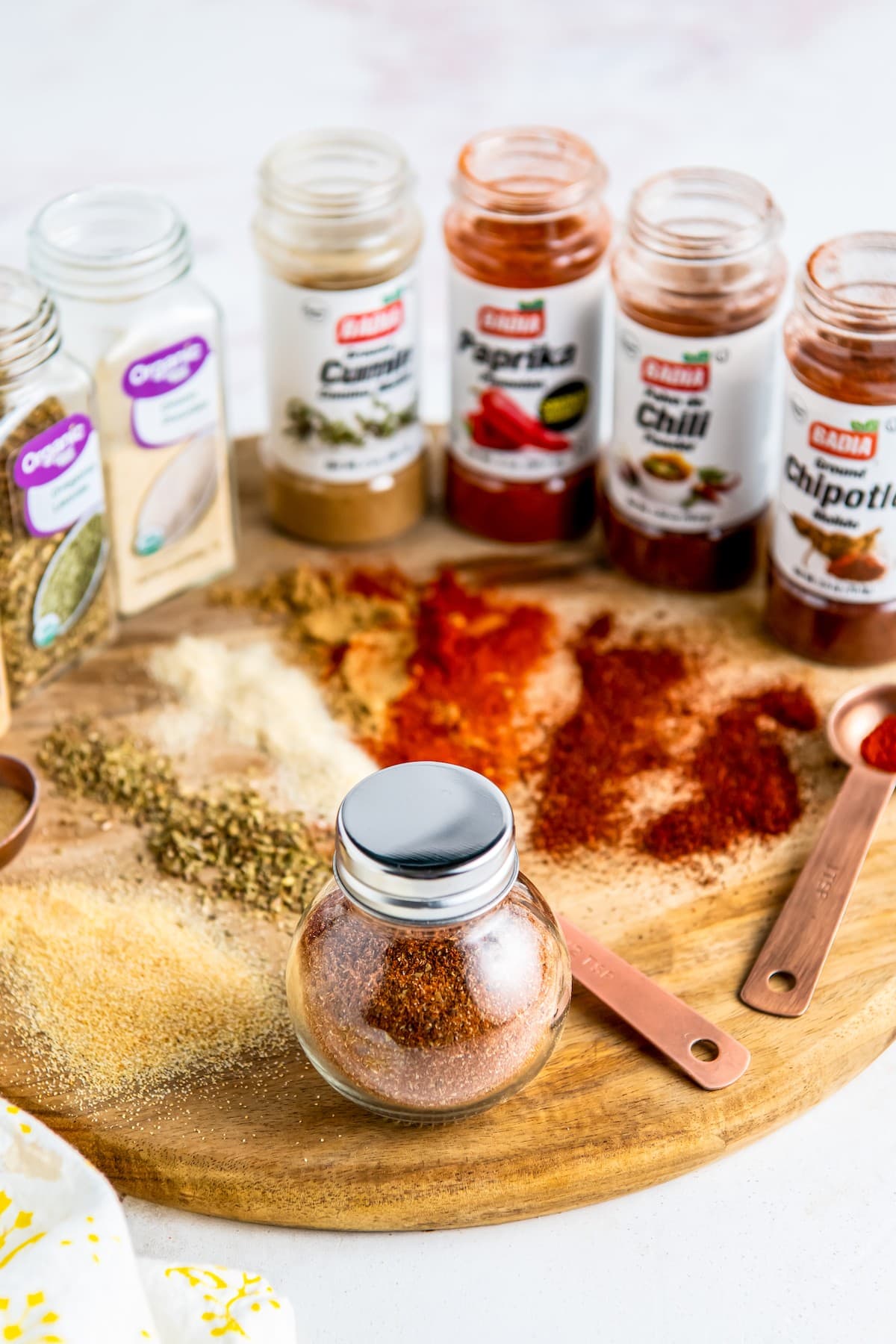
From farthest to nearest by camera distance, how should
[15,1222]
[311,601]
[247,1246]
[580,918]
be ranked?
[311,601] < [580,918] < [247,1246] < [15,1222]

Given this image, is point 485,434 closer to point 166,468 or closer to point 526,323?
point 526,323

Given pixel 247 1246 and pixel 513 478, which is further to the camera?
pixel 513 478

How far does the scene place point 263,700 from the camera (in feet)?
5.91

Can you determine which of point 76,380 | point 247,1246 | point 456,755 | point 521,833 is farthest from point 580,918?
point 76,380

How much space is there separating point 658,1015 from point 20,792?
2.26 feet

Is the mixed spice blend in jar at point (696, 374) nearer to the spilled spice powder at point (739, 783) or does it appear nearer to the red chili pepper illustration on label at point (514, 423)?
the red chili pepper illustration on label at point (514, 423)

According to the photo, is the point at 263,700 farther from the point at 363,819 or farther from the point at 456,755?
the point at 363,819

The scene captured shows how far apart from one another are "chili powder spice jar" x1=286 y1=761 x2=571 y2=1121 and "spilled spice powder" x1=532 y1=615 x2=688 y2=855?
32cm

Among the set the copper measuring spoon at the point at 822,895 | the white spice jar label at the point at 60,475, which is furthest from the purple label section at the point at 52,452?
the copper measuring spoon at the point at 822,895

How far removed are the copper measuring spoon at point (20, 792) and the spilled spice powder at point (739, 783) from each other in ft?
2.00

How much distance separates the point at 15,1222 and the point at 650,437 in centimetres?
109

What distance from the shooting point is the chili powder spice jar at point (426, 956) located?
4.00 feet

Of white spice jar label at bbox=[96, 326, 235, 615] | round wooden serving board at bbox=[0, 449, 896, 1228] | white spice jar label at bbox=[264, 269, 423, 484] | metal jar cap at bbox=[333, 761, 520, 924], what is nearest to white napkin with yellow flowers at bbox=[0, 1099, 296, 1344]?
round wooden serving board at bbox=[0, 449, 896, 1228]

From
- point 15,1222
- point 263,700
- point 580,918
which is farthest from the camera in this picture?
point 263,700
